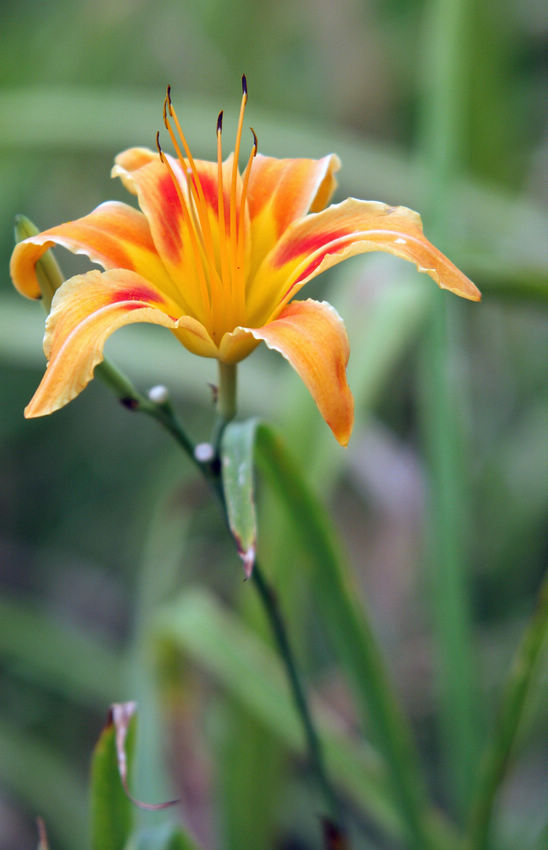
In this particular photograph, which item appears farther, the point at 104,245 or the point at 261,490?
the point at 261,490

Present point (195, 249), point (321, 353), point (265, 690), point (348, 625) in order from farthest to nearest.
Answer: point (265, 690), point (348, 625), point (195, 249), point (321, 353)

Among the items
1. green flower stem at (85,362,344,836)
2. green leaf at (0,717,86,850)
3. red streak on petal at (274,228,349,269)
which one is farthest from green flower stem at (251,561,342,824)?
green leaf at (0,717,86,850)

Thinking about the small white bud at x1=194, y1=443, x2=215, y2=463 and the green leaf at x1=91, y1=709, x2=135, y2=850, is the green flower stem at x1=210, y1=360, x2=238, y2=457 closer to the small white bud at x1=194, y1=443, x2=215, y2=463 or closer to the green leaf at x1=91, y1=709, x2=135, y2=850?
the small white bud at x1=194, y1=443, x2=215, y2=463

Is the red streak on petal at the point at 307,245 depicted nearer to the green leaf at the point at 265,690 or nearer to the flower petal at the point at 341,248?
the flower petal at the point at 341,248

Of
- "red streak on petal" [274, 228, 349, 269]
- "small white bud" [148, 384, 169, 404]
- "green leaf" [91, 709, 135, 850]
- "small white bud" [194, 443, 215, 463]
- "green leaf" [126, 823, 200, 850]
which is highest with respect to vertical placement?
"red streak on petal" [274, 228, 349, 269]

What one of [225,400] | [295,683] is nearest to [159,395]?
[225,400]

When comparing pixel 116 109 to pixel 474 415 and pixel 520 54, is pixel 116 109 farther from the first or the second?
pixel 520 54

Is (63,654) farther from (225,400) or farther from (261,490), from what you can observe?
(225,400)
